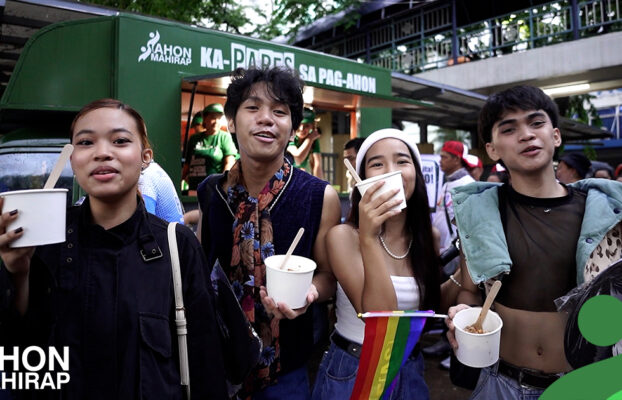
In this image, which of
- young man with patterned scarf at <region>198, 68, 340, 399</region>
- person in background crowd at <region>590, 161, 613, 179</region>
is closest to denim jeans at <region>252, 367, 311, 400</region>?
young man with patterned scarf at <region>198, 68, 340, 399</region>

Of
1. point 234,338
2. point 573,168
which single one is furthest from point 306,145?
point 234,338

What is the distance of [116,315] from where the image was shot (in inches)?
62.2

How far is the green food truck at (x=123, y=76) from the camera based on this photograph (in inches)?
171

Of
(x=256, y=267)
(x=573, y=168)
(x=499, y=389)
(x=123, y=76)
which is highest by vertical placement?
(x=123, y=76)

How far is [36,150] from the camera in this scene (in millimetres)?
3582

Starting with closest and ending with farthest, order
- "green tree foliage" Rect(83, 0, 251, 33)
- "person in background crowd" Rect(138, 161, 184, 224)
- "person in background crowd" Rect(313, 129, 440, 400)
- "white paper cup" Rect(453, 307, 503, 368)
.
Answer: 1. "white paper cup" Rect(453, 307, 503, 368)
2. "person in background crowd" Rect(313, 129, 440, 400)
3. "person in background crowd" Rect(138, 161, 184, 224)
4. "green tree foliage" Rect(83, 0, 251, 33)

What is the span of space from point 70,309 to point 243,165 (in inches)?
40.0

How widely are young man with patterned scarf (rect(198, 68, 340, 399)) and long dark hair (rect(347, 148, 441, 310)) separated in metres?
0.29

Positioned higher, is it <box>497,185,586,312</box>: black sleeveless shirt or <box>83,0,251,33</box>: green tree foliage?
<box>83,0,251,33</box>: green tree foliage

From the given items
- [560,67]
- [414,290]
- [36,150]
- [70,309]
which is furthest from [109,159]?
[560,67]

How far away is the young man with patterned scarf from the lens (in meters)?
2.08

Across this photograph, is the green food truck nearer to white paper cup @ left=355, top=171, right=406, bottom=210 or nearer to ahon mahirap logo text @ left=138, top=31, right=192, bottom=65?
ahon mahirap logo text @ left=138, top=31, right=192, bottom=65

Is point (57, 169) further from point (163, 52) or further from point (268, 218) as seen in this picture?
point (163, 52)

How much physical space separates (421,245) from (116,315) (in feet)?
4.60
